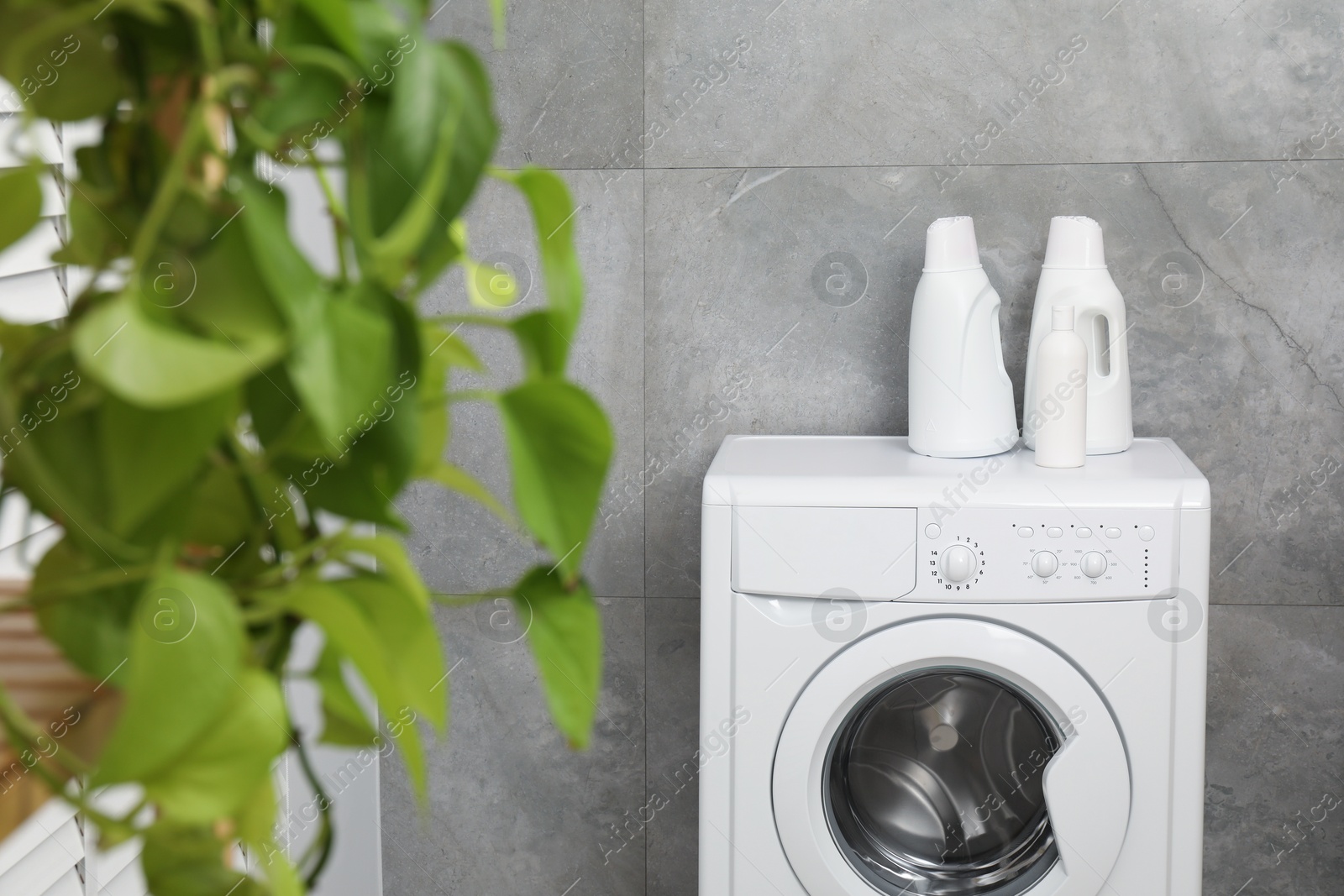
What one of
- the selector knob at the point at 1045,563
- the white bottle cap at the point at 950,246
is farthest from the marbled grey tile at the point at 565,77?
the selector knob at the point at 1045,563

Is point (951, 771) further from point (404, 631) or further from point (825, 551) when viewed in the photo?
point (404, 631)

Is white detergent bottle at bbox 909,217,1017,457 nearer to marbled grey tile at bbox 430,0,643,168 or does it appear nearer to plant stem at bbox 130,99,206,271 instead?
marbled grey tile at bbox 430,0,643,168

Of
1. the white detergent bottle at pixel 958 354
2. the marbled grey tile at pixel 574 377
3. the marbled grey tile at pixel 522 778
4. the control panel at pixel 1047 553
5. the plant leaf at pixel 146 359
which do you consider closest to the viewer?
the plant leaf at pixel 146 359

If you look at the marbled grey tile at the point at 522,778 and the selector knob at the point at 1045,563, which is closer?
the selector knob at the point at 1045,563

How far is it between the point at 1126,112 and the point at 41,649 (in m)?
1.59

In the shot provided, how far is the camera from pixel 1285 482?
1.67 meters

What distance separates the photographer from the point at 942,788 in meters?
1.45

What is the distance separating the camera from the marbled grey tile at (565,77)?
170 centimetres

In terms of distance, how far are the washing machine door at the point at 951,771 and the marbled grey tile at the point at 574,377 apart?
1.70 feet

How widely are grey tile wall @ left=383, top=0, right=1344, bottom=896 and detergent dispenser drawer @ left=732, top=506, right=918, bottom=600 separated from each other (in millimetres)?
405

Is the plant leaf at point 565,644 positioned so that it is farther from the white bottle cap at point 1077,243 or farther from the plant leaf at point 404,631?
the white bottle cap at point 1077,243

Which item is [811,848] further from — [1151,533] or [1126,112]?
[1126,112]

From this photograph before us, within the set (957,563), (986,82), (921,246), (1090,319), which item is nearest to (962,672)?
(957,563)

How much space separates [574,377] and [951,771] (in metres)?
0.86
